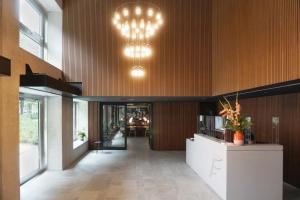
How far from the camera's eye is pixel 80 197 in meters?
5.48

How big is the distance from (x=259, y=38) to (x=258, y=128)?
3627 millimetres

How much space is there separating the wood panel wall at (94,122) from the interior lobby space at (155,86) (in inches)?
71.9

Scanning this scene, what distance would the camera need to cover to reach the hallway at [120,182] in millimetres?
5590

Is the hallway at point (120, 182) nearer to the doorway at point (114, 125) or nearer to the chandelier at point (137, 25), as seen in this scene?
the doorway at point (114, 125)

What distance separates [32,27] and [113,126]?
6.70 meters

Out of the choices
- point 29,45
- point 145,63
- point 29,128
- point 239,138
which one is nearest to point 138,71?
point 145,63

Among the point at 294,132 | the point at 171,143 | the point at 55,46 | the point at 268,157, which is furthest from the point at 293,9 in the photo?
the point at 171,143

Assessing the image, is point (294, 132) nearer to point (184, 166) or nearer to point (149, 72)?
point (184, 166)

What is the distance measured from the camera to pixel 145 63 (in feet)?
26.8

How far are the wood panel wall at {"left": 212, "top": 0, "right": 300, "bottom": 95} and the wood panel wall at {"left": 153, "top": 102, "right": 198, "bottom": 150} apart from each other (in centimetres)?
400

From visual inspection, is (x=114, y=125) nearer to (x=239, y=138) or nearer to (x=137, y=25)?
(x=137, y=25)

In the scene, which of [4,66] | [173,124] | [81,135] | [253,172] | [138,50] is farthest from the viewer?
[173,124]

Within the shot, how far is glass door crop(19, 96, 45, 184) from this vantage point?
6445 mm

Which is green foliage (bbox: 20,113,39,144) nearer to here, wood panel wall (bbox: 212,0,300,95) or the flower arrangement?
the flower arrangement
